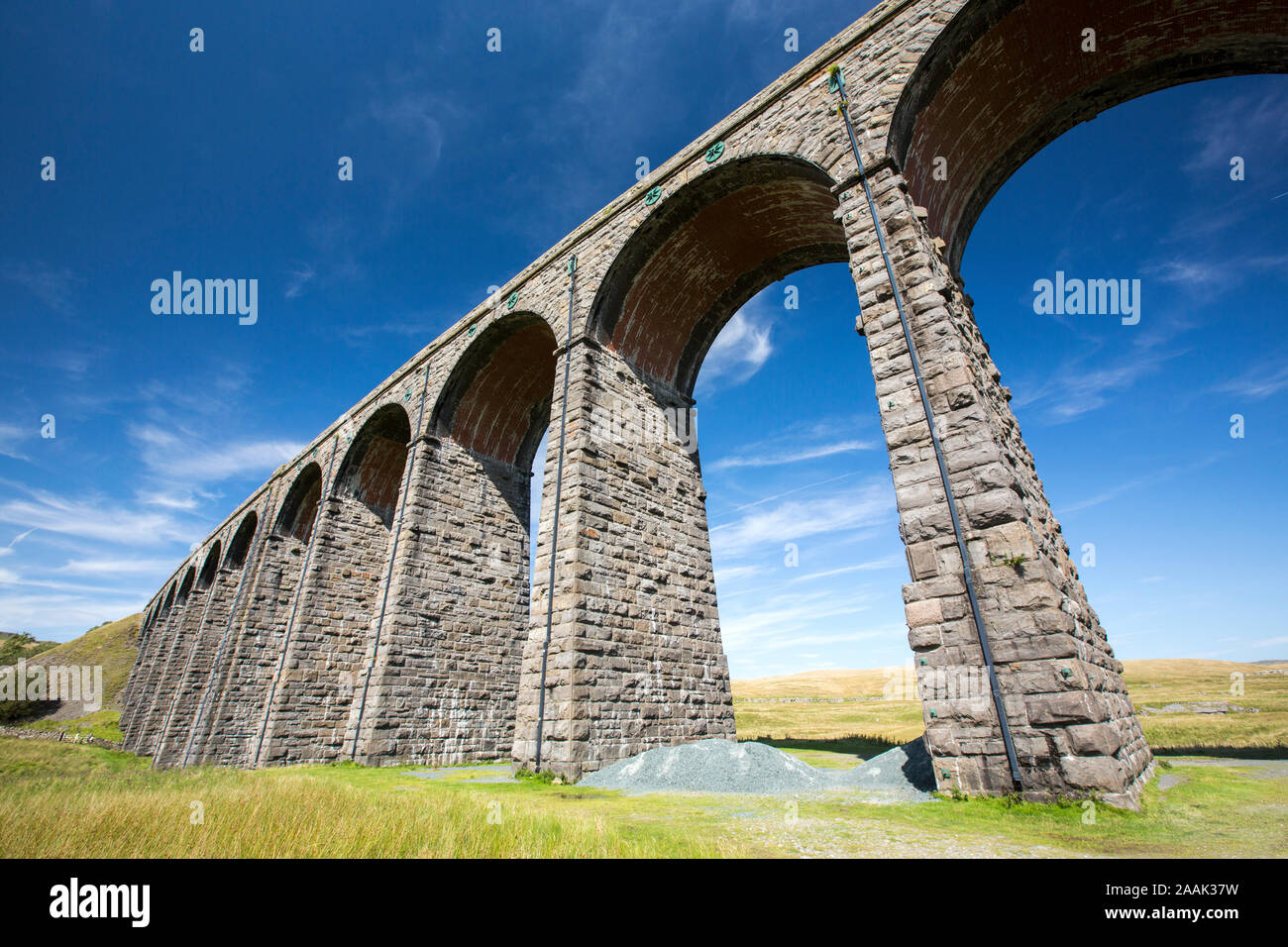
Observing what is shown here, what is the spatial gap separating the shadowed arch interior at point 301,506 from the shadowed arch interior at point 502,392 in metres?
7.96

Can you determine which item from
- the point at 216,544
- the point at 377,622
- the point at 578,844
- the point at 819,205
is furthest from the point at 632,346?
the point at 216,544

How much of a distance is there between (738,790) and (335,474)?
598 inches

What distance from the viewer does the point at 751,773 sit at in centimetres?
684

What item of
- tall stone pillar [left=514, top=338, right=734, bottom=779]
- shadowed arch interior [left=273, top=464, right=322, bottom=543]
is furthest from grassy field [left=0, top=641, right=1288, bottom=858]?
shadowed arch interior [left=273, top=464, right=322, bottom=543]

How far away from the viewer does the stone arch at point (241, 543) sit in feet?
77.3

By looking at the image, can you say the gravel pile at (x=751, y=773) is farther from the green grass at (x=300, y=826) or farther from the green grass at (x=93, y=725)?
the green grass at (x=93, y=725)

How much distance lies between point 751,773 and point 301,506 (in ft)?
63.3

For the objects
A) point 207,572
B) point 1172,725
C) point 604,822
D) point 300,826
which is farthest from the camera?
point 207,572

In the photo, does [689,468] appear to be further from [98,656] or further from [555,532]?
[98,656]

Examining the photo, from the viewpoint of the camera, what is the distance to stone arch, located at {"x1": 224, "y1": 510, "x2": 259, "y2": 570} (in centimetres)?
2355

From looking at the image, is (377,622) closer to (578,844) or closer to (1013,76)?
(578,844)

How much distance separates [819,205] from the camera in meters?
10.3

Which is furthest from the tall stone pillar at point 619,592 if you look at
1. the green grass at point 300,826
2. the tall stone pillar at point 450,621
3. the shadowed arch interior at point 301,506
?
the shadowed arch interior at point 301,506

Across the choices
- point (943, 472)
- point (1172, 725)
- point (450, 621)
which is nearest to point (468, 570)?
point (450, 621)
